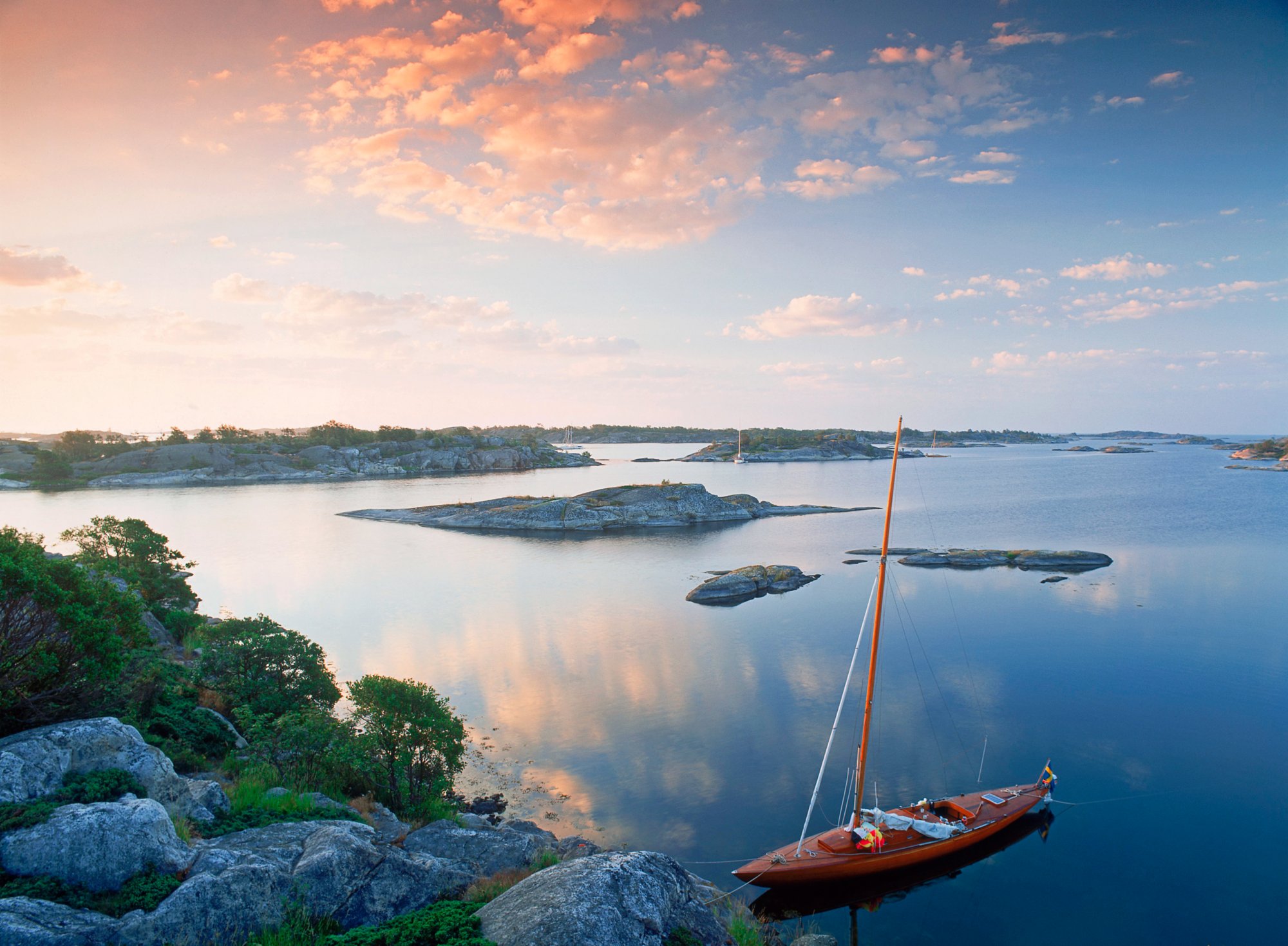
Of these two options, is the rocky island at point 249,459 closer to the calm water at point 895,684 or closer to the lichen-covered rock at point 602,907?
the calm water at point 895,684

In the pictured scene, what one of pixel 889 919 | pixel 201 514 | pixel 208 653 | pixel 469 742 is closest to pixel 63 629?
pixel 208 653

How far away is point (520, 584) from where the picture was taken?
60.8m

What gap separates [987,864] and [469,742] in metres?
21.2

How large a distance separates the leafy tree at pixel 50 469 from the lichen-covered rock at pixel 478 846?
17547 cm

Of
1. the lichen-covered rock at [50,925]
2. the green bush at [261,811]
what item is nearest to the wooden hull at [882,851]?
the green bush at [261,811]

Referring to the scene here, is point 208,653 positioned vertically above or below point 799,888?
above

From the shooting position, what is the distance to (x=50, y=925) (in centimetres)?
831

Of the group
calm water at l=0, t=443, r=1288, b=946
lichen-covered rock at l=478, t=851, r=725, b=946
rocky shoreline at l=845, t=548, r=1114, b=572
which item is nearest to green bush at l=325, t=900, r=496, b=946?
lichen-covered rock at l=478, t=851, r=725, b=946

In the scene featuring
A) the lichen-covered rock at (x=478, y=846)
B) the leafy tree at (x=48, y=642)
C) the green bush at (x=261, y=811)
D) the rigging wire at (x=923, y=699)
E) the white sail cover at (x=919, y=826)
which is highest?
the leafy tree at (x=48, y=642)

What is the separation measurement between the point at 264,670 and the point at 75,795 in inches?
548

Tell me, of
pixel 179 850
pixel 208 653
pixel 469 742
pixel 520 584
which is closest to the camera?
pixel 179 850

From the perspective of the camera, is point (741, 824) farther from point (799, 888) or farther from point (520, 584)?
point (520, 584)

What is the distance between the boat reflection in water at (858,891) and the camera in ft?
60.8

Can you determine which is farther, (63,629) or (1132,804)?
(1132,804)
